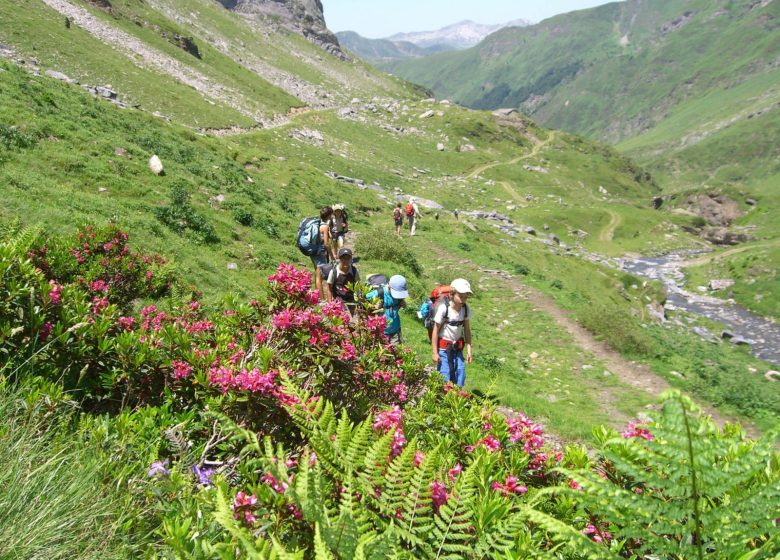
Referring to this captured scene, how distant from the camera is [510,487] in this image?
3.04m

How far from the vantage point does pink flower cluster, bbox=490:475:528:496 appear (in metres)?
2.96

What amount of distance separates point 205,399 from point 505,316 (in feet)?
52.8

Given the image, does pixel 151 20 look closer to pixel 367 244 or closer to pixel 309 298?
pixel 367 244

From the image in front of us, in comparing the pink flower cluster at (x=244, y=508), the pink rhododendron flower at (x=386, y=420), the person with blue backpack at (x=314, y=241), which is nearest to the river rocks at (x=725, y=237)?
the person with blue backpack at (x=314, y=241)

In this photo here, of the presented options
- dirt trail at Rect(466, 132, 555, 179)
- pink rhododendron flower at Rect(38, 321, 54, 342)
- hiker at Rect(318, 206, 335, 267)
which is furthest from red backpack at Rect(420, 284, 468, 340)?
dirt trail at Rect(466, 132, 555, 179)

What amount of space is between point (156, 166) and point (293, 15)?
145 m

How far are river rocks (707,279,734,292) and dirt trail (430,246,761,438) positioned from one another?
35.9 m

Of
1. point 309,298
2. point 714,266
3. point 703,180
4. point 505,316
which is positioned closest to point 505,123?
point 714,266

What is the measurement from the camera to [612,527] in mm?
2211

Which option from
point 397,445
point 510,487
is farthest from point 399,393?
point 510,487

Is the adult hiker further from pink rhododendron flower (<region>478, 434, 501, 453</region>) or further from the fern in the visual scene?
the fern

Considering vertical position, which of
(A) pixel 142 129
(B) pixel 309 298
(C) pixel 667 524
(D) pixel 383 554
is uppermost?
(C) pixel 667 524

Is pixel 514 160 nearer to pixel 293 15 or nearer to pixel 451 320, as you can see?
pixel 451 320

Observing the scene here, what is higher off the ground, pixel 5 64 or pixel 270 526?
pixel 270 526
